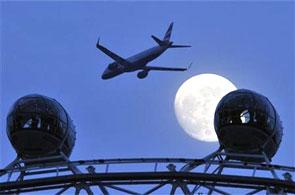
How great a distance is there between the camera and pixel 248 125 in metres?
41.3

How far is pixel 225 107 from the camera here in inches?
1690

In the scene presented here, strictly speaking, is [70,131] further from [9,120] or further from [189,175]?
[189,175]

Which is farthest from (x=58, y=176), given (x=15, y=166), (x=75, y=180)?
(x=15, y=166)

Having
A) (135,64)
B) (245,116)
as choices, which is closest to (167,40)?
(135,64)

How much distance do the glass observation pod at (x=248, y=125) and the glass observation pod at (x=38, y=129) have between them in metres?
7.86

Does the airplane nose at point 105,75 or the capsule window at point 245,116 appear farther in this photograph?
the airplane nose at point 105,75

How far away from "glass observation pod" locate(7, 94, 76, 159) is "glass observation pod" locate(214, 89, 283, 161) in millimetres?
7857

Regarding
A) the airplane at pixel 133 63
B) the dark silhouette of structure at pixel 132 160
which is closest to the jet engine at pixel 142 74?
the airplane at pixel 133 63

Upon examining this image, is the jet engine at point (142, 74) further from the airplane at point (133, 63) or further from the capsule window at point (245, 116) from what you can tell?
the capsule window at point (245, 116)

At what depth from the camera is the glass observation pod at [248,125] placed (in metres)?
41.5

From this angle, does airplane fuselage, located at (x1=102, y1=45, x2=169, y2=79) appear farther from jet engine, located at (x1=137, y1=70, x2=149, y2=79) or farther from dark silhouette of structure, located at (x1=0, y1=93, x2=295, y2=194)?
dark silhouette of structure, located at (x1=0, y1=93, x2=295, y2=194)

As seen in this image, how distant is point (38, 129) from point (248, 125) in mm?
10351

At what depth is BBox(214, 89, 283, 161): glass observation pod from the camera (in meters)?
41.5

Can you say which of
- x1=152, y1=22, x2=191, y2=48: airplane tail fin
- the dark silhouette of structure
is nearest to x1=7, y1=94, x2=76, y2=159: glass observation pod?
the dark silhouette of structure
